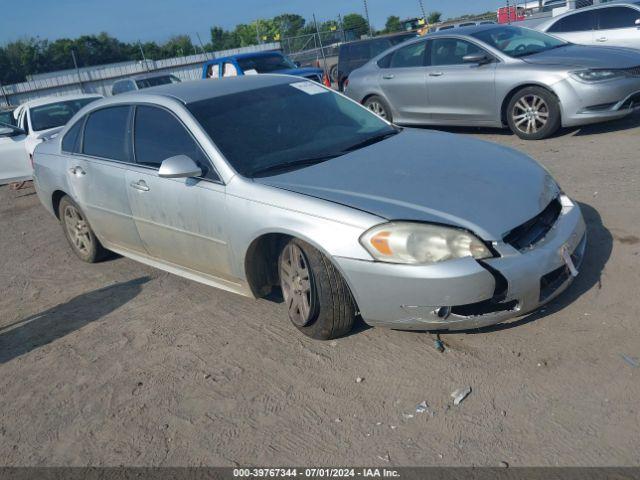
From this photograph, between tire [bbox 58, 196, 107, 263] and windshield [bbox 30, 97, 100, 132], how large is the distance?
550 cm

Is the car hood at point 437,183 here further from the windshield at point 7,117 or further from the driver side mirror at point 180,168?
the windshield at point 7,117

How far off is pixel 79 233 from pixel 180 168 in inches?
93.6

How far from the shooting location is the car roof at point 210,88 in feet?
14.9

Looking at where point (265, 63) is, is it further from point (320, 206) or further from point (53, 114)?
point (320, 206)

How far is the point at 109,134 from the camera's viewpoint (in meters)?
5.08

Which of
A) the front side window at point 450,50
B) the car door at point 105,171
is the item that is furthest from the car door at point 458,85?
the car door at point 105,171

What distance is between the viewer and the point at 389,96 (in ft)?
31.4

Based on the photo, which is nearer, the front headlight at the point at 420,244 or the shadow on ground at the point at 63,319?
the front headlight at the point at 420,244

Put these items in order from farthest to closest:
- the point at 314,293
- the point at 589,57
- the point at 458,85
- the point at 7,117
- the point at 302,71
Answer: the point at 302,71
the point at 7,117
the point at 458,85
the point at 589,57
the point at 314,293

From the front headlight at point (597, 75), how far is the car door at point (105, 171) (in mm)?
5418

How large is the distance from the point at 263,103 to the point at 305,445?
258cm

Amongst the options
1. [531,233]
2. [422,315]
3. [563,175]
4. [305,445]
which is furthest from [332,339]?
[563,175]

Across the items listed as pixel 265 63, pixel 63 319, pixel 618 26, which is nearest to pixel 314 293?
pixel 63 319

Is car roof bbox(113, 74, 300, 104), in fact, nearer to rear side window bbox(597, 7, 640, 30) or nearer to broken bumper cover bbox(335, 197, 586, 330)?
broken bumper cover bbox(335, 197, 586, 330)
